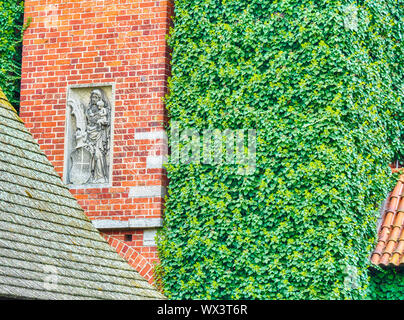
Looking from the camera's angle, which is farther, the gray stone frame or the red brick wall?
the gray stone frame

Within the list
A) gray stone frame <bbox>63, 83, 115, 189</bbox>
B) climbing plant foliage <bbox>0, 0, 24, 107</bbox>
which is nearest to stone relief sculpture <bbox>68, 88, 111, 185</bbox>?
gray stone frame <bbox>63, 83, 115, 189</bbox>

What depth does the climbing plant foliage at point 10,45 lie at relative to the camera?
14.2m

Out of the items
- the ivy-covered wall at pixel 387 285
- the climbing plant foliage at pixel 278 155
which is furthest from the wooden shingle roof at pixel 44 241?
the ivy-covered wall at pixel 387 285

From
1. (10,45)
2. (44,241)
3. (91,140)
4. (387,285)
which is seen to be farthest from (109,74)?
(387,285)

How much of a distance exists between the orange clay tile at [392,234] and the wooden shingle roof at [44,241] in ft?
12.2

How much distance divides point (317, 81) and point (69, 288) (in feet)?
16.7

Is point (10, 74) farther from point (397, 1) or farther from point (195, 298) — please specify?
point (397, 1)

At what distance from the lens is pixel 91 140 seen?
1345 cm

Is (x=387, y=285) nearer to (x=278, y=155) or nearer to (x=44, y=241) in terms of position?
(x=278, y=155)

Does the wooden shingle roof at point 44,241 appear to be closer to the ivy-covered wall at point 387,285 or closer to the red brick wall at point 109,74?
the red brick wall at point 109,74

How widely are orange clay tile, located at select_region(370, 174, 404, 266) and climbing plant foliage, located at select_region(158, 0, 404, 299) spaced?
211mm

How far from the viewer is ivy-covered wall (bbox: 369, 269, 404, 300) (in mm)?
12688

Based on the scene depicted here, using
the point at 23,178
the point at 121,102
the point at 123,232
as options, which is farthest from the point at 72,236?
the point at 121,102

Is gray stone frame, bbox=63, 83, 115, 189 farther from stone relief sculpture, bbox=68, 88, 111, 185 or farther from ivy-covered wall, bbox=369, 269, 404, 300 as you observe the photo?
ivy-covered wall, bbox=369, 269, 404, 300
